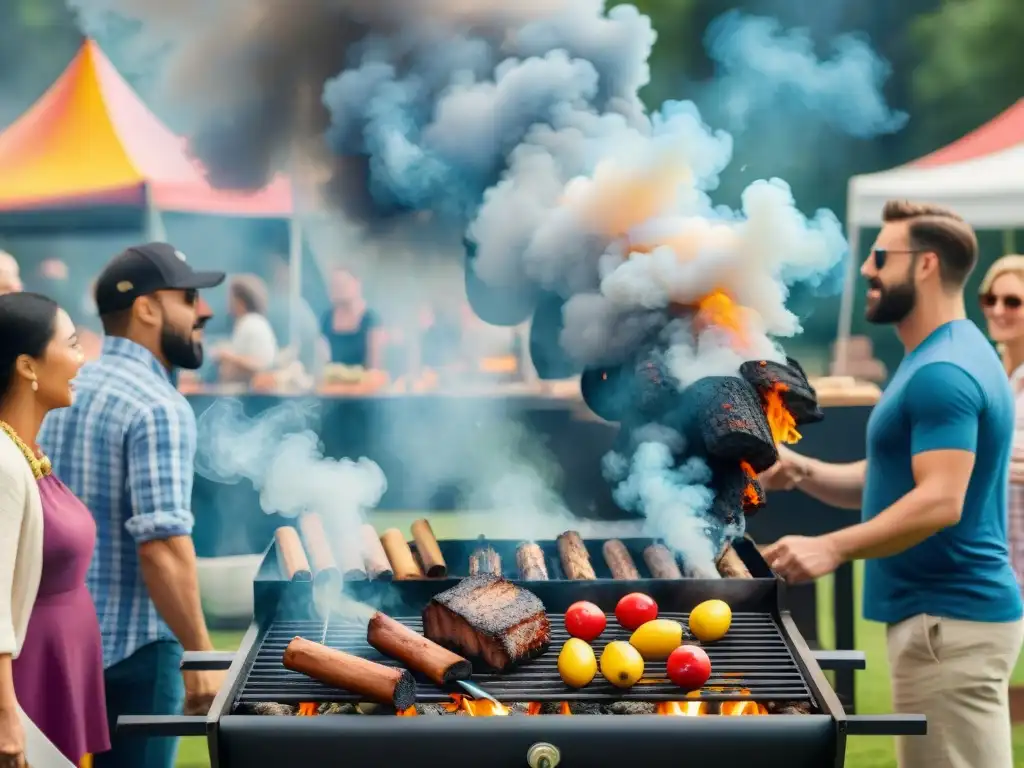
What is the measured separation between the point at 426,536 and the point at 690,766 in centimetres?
142

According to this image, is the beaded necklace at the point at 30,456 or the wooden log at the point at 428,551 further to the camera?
the wooden log at the point at 428,551

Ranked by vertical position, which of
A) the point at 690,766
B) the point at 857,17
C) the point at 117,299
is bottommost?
the point at 690,766

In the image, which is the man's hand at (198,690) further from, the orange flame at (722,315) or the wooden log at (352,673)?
the orange flame at (722,315)

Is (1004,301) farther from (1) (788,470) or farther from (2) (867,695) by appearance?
(2) (867,695)

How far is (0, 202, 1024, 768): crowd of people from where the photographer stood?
11.5 ft

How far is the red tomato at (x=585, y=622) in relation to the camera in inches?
121

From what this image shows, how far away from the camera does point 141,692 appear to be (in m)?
3.62

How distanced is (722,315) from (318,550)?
5.12 feet

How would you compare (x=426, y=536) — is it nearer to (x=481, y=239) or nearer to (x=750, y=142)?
(x=481, y=239)

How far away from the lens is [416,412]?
819cm

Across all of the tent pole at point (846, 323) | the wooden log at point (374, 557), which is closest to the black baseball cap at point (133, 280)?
the wooden log at point (374, 557)

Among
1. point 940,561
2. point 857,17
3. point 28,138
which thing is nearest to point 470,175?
point 940,561

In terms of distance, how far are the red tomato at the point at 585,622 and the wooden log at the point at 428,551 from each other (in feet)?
1.69

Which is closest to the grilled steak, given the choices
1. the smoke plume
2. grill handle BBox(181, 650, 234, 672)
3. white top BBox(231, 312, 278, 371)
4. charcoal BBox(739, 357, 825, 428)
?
grill handle BBox(181, 650, 234, 672)
